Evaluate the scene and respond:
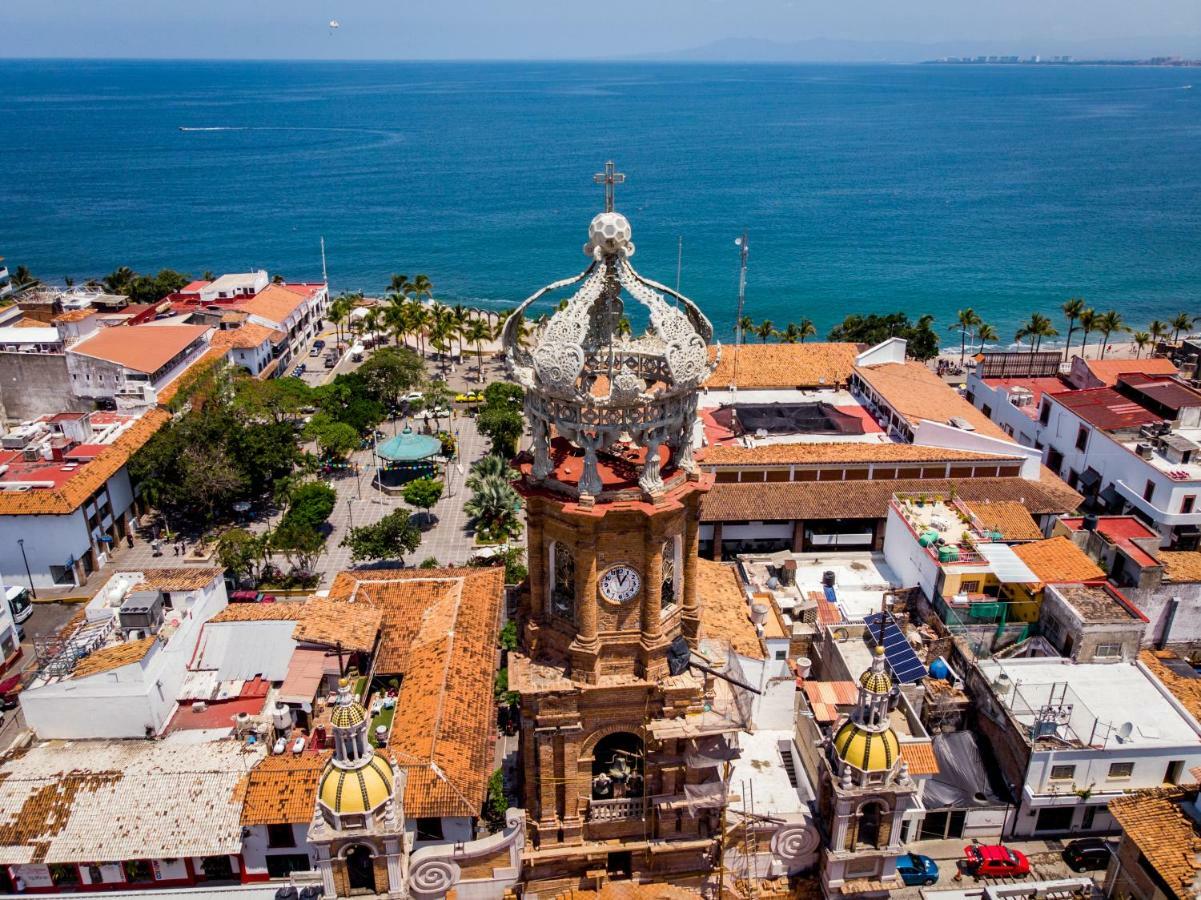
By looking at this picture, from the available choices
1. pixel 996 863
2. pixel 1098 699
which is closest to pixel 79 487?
pixel 996 863

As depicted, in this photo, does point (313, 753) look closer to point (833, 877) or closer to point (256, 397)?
point (833, 877)

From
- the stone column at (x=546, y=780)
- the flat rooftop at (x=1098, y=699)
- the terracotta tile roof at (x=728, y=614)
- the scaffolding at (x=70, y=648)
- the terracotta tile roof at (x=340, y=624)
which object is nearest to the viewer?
the stone column at (x=546, y=780)

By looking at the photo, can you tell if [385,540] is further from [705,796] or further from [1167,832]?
[1167,832]

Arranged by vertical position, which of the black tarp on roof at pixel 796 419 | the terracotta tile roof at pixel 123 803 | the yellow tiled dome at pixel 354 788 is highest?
the yellow tiled dome at pixel 354 788

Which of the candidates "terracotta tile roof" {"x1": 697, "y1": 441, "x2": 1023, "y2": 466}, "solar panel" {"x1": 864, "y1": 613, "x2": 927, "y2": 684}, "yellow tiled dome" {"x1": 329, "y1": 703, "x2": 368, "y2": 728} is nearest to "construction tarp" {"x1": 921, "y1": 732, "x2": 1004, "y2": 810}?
"solar panel" {"x1": 864, "y1": 613, "x2": 927, "y2": 684}

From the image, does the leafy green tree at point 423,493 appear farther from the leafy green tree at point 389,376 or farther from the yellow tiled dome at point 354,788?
the yellow tiled dome at point 354,788

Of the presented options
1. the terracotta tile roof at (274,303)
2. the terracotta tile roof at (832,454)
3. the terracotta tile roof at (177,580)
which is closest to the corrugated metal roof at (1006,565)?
the terracotta tile roof at (832,454)

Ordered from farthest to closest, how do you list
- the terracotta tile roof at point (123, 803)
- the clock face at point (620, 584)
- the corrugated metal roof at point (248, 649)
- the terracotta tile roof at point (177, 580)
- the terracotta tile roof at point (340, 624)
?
1. the terracotta tile roof at point (177, 580)
2. the corrugated metal roof at point (248, 649)
3. the terracotta tile roof at point (340, 624)
4. the terracotta tile roof at point (123, 803)
5. the clock face at point (620, 584)
